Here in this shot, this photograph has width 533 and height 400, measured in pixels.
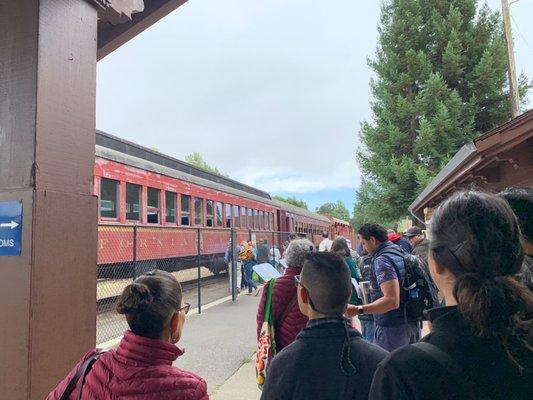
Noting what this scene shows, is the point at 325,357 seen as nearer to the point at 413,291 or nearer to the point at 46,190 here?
the point at 46,190

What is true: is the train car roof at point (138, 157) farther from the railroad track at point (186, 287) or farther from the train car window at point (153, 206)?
the railroad track at point (186, 287)

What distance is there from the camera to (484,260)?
1092 millimetres

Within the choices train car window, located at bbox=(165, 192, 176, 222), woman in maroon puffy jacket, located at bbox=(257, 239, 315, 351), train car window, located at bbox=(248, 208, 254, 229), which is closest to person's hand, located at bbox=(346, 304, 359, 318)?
woman in maroon puffy jacket, located at bbox=(257, 239, 315, 351)

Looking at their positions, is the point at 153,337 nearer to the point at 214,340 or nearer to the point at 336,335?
the point at 336,335

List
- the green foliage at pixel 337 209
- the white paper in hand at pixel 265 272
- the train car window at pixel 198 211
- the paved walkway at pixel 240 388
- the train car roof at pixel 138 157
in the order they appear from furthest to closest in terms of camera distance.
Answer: the green foliage at pixel 337 209 → the train car window at pixel 198 211 → the train car roof at pixel 138 157 → the paved walkway at pixel 240 388 → the white paper in hand at pixel 265 272

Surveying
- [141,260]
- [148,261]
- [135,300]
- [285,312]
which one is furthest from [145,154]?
[135,300]

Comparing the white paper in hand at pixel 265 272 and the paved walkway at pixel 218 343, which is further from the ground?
the white paper in hand at pixel 265 272

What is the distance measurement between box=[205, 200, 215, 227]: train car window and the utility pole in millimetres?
8789

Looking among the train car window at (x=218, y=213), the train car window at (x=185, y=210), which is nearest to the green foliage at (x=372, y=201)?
the train car window at (x=218, y=213)

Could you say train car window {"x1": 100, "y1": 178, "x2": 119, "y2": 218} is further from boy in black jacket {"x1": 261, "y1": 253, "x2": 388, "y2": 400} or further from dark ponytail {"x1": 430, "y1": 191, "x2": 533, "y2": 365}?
dark ponytail {"x1": 430, "y1": 191, "x2": 533, "y2": 365}

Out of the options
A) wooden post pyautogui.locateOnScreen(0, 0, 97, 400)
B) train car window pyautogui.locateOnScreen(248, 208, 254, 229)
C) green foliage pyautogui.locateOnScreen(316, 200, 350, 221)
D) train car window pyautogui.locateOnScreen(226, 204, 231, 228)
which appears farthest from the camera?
green foliage pyautogui.locateOnScreen(316, 200, 350, 221)

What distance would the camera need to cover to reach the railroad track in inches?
366

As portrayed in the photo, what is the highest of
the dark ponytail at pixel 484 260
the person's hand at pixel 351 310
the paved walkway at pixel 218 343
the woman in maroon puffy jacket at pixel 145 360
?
the dark ponytail at pixel 484 260

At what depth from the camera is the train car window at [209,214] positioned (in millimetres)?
13473
